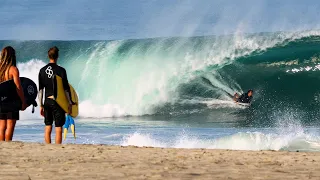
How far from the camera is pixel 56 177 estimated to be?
625 centimetres

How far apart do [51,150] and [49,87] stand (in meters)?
0.75

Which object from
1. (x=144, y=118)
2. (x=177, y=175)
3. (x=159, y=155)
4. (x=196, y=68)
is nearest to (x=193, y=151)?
(x=159, y=155)

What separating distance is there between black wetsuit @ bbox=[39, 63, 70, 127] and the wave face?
36.1 feet

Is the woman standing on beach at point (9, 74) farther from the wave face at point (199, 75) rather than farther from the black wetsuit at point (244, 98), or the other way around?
the black wetsuit at point (244, 98)

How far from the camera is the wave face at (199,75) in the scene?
2205 centimetres

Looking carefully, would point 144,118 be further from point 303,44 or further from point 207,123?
point 303,44

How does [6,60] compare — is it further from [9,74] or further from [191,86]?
[191,86]

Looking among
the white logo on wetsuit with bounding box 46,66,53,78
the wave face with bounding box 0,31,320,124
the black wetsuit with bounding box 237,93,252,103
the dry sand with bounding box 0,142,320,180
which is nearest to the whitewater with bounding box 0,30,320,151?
the wave face with bounding box 0,31,320,124

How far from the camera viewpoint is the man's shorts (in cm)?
859

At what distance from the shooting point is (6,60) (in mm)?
8602

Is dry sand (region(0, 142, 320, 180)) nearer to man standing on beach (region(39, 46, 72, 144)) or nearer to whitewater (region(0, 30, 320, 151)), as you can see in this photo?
man standing on beach (region(39, 46, 72, 144))

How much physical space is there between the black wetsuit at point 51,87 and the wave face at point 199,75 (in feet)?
36.1

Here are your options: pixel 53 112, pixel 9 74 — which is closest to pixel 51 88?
pixel 53 112

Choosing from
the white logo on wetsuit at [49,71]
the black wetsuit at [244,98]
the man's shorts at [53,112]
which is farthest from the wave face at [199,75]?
the white logo on wetsuit at [49,71]
